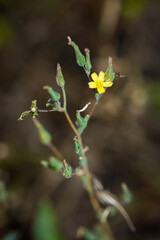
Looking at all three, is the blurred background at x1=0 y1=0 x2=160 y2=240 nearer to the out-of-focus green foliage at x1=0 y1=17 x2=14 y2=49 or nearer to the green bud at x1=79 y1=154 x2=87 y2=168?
the out-of-focus green foliage at x1=0 y1=17 x2=14 y2=49

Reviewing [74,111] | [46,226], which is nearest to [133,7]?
[74,111]

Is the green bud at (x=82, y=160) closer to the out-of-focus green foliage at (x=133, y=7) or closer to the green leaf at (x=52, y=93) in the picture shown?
the green leaf at (x=52, y=93)

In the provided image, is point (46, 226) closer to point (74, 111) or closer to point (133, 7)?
point (74, 111)

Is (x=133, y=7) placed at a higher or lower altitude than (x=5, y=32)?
lower

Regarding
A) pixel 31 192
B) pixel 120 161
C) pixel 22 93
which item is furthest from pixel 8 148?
pixel 120 161

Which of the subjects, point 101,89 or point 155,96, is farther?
point 155,96

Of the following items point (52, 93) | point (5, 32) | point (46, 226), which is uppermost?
point (5, 32)
